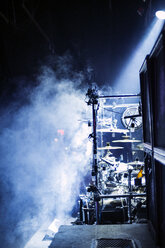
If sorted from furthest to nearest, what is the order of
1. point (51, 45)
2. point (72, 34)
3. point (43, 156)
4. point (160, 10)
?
point (43, 156) < point (51, 45) < point (72, 34) < point (160, 10)

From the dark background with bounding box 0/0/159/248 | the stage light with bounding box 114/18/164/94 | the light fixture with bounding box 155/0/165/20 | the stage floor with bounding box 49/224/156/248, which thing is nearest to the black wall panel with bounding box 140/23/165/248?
the stage floor with bounding box 49/224/156/248

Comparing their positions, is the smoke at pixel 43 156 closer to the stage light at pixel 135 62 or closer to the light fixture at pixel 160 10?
the stage light at pixel 135 62

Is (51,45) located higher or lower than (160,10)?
higher

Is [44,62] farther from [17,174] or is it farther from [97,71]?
[17,174]

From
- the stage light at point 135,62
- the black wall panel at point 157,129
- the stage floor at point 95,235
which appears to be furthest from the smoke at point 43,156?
the black wall panel at point 157,129

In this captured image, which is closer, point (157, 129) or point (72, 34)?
point (157, 129)

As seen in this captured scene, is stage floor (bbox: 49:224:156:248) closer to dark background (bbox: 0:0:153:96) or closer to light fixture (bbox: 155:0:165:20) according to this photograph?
light fixture (bbox: 155:0:165:20)

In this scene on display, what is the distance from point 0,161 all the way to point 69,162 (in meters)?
3.65

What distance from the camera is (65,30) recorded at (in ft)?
29.8

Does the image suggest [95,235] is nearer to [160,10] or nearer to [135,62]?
[160,10]

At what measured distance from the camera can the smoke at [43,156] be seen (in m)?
9.48

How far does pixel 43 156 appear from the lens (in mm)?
12820

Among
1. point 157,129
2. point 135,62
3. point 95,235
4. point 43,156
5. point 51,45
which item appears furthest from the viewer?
point 43,156

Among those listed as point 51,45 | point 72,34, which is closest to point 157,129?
point 72,34
